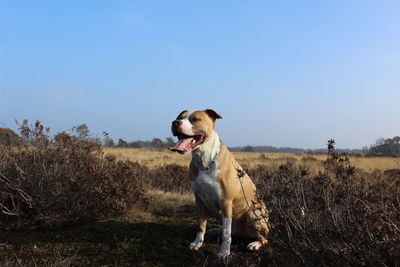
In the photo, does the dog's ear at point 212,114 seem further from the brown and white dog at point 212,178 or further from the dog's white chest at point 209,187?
the dog's white chest at point 209,187

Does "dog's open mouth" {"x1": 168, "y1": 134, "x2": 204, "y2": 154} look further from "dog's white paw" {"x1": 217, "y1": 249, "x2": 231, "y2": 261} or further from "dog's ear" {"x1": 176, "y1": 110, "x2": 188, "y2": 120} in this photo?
"dog's white paw" {"x1": 217, "y1": 249, "x2": 231, "y2": 261}

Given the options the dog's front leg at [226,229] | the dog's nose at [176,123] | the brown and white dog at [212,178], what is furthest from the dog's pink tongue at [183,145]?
the dog's front leg at [226,229]

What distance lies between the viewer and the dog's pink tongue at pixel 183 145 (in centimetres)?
333

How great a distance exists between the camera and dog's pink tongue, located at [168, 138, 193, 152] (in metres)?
3.33

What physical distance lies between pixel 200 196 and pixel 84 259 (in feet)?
4.49

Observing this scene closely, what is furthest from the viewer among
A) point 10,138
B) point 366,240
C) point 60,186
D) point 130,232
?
point 10,138

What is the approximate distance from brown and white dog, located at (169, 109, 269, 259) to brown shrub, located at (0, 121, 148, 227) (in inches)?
63.6

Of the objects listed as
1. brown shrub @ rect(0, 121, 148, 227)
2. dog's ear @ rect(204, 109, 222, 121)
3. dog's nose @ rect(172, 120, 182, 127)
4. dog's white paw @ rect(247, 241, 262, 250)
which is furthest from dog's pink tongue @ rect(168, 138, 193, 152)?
brown shrub @ rect(0, 121, 148, 227)

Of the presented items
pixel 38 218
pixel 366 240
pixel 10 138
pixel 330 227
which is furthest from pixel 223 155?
pixel 10 138

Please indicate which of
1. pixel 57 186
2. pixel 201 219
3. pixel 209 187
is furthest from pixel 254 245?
pixel 57 186

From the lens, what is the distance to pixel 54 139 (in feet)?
18.0

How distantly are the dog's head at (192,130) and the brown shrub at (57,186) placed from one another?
183 centimetres

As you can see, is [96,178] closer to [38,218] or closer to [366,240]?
[38,218]

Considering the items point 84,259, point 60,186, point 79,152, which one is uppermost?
point 79,152
